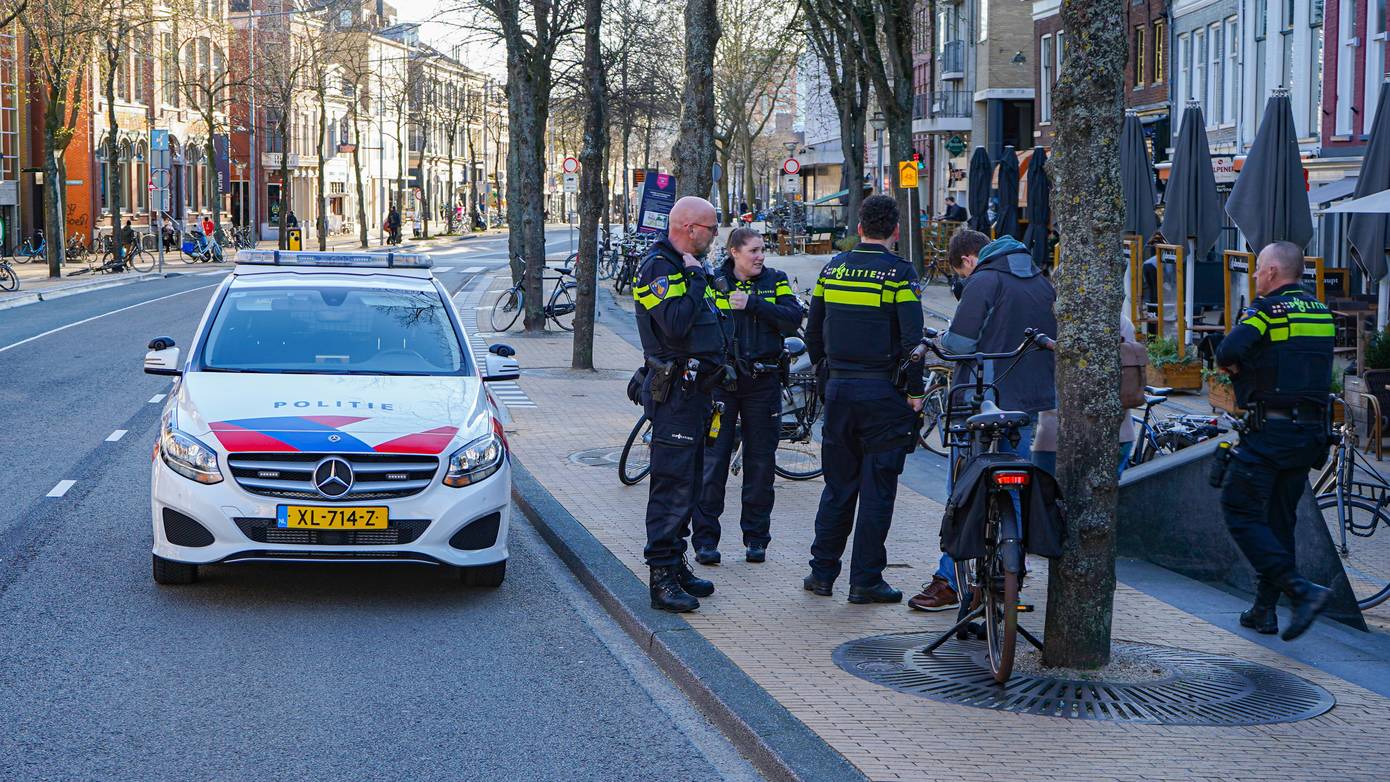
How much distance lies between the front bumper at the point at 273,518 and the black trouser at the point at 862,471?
1.62 metres

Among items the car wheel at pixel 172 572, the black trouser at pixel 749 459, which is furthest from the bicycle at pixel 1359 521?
the car wheel at pixel 172 572

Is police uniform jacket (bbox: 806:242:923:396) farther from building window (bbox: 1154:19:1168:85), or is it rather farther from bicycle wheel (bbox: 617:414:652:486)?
building window (bbox: 1154:19:1168:85)

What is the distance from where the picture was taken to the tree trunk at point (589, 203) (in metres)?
20.0

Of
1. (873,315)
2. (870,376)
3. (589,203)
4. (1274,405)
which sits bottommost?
(1274,405)

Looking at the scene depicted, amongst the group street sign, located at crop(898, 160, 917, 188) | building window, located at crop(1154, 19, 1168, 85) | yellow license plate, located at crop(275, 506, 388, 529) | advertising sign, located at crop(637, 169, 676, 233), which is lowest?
yellow license plate, located at crop(275, 506, 388, 529)

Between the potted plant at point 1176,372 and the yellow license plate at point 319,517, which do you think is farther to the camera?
the potted plant at point 1176,372

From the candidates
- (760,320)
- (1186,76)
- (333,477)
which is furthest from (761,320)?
(1186,76)

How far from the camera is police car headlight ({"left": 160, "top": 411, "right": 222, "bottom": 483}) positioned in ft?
25.4

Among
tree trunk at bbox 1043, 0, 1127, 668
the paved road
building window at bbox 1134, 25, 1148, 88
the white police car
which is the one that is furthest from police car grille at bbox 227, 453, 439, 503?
building window at bbox 1134, 25, 1148, 88

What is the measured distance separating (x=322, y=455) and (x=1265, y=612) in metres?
4.39

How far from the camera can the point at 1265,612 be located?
7.46 metres

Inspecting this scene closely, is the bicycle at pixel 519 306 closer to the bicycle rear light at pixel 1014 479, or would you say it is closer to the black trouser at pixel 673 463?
the black trouser at pixel 673 463

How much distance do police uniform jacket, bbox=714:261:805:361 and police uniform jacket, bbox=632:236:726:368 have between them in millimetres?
1241

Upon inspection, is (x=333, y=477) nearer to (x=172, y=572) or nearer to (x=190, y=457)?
(x=190, y=457)
